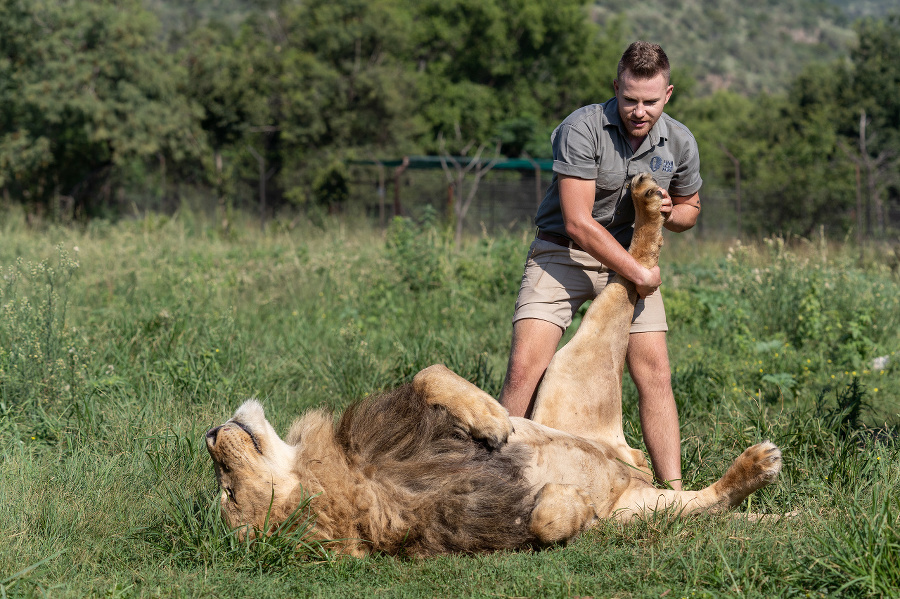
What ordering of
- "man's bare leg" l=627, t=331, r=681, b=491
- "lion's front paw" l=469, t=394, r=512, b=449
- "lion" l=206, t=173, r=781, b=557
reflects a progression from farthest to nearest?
1. "man's bare leg" l=627, t=331, r=681, b=491
2. "lion's front paw" l=469, t=394, r=512, b=449
3. "lion" l=206, t=173, r=781, b=557

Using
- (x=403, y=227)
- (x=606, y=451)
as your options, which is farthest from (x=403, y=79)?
(x=606, y=451)

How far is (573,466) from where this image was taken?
3373 mm

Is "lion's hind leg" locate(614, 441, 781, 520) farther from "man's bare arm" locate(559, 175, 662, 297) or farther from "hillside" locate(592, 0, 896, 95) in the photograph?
"hillside" locate(592, 0, 896, 95)

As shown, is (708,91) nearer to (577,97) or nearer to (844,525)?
(577,97)

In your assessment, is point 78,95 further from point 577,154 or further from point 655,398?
point 655,398

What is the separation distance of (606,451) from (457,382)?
0.81m

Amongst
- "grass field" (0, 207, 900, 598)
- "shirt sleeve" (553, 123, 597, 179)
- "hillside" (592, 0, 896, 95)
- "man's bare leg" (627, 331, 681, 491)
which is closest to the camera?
"grass field" (0, 207, 900, 598)

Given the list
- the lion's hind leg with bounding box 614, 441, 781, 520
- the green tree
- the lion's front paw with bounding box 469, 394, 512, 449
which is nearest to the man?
the lion's hind leg with bounding box 614, 441, 781, 520

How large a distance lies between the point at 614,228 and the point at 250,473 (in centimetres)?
231

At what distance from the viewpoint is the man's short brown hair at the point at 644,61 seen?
12.7 ft

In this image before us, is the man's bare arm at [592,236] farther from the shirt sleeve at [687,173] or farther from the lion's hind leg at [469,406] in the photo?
the lion's hind leg at [469,406]

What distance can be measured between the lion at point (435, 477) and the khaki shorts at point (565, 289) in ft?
2.54

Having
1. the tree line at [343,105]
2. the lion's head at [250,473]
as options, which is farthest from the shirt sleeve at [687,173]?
the tree line at [343,105]

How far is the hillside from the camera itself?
355 ft
